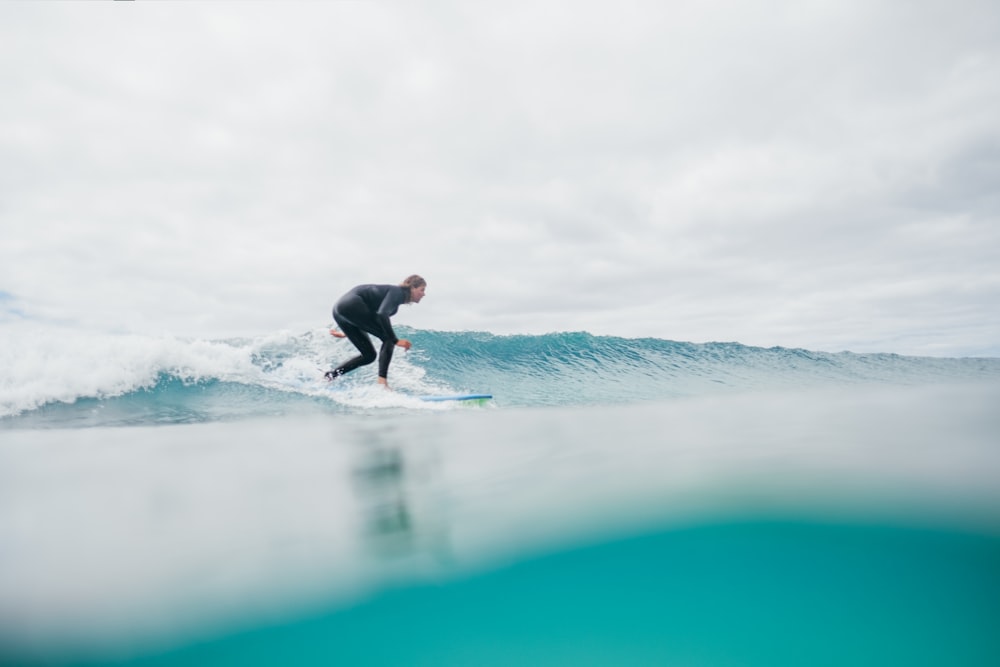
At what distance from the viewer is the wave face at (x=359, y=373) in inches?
298

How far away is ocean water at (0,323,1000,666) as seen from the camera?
1.56 meters

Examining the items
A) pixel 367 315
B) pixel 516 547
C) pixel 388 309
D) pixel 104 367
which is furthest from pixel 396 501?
pixel 104 367

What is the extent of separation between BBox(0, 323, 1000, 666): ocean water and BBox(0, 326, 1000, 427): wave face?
10.4ft

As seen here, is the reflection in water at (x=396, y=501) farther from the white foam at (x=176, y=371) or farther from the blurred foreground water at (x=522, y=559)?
the white foam at (x=176, y=371)

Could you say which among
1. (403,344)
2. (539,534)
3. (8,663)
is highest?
(403,344)

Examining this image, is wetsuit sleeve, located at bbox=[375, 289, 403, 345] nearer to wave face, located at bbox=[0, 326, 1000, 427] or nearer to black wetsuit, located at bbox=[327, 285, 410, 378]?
black wetsuit, located at bbox=[327, 285, 410, 378]

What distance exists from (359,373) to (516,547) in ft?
31.8

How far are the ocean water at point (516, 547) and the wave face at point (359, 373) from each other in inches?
125

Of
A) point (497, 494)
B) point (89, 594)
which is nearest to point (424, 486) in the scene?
point (497, 494)

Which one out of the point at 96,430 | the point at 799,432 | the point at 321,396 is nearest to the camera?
the point at 799,432

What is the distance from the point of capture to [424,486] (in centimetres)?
296

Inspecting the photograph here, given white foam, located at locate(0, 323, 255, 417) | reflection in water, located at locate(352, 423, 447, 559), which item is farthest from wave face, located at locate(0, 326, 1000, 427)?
reflection in water, located at locate(352, 423, 447, 559)

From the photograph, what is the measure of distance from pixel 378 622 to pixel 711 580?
1.27m

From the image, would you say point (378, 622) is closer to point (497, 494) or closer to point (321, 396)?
point (497, 494)
